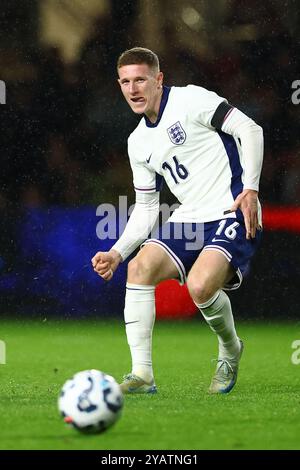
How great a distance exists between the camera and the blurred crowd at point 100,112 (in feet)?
33.8

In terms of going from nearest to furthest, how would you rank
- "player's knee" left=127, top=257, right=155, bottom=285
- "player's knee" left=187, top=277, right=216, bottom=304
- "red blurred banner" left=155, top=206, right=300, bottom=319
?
1. "player's knee" left=187, top=277, right=216, bottom=304
2. "player's knee" left=127, top=257, right=155, bottom=285
3. "red blurred banner" left=155, top=206, right=300, bottom=319

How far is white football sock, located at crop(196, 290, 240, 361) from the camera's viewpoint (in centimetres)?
583

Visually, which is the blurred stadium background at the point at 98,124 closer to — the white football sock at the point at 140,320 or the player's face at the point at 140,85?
the player's face at the point at 140,85

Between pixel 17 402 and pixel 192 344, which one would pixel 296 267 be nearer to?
pixel 192 344

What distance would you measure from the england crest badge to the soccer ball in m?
1.93

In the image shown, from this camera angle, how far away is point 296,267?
33.8ft

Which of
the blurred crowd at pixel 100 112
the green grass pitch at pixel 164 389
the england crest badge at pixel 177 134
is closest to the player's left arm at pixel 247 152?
the england crest badge at pixel 177 134

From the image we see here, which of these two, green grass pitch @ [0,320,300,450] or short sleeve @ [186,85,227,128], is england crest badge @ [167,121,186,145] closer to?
short sleeve @ [186,85,227,128]

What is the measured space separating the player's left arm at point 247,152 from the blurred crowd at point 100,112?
14.3ft

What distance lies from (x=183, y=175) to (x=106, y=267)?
2.07 feet

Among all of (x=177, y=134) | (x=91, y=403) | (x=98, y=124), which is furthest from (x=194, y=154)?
(x=98, y=124)

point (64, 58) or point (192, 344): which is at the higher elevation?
point (64, 58)

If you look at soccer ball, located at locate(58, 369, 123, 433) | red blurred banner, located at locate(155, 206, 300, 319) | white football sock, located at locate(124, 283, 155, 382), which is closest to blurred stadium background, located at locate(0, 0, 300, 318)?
red blurred banner, located at locate(155, 206, 300, 319)

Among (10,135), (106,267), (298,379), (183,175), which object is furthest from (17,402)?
(10,135)
